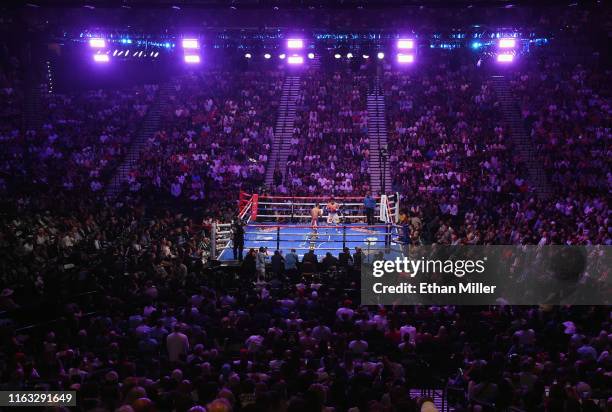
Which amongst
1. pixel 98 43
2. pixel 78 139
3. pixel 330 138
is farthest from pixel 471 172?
pixel 78 139

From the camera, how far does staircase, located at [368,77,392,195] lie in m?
29.0

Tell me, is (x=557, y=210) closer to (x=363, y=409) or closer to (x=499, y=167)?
(x=499, y=167)

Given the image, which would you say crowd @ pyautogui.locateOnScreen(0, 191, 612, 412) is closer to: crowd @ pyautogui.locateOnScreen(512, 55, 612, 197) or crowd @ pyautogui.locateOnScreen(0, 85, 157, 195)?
crowd @ pyautogui.locateOnScreen(0, 85, 157, 195)

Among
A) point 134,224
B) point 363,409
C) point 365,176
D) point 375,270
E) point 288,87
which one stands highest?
point 288,87

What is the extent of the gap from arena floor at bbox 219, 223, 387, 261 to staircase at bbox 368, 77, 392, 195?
5981mm

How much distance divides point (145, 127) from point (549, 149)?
17125mm

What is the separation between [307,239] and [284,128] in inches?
514

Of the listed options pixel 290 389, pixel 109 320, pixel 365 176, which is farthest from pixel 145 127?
pixel 290 389

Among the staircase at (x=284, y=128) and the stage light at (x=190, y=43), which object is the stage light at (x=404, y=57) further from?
the stage light at (x=190, y=43)

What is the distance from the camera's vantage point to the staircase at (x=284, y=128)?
98.6 ft

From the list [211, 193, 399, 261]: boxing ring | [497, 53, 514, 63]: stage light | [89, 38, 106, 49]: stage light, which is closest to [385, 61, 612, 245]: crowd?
[211, 193, 399, 261]: boxing ring

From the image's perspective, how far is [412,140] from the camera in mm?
30156

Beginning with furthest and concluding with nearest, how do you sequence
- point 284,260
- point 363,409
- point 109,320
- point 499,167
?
point 499,167 < point 284,260 < point 109,320 < point 363,409

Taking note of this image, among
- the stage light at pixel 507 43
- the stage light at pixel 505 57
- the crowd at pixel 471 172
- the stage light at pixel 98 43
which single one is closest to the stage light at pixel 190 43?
the stage light at pixel 98 43
